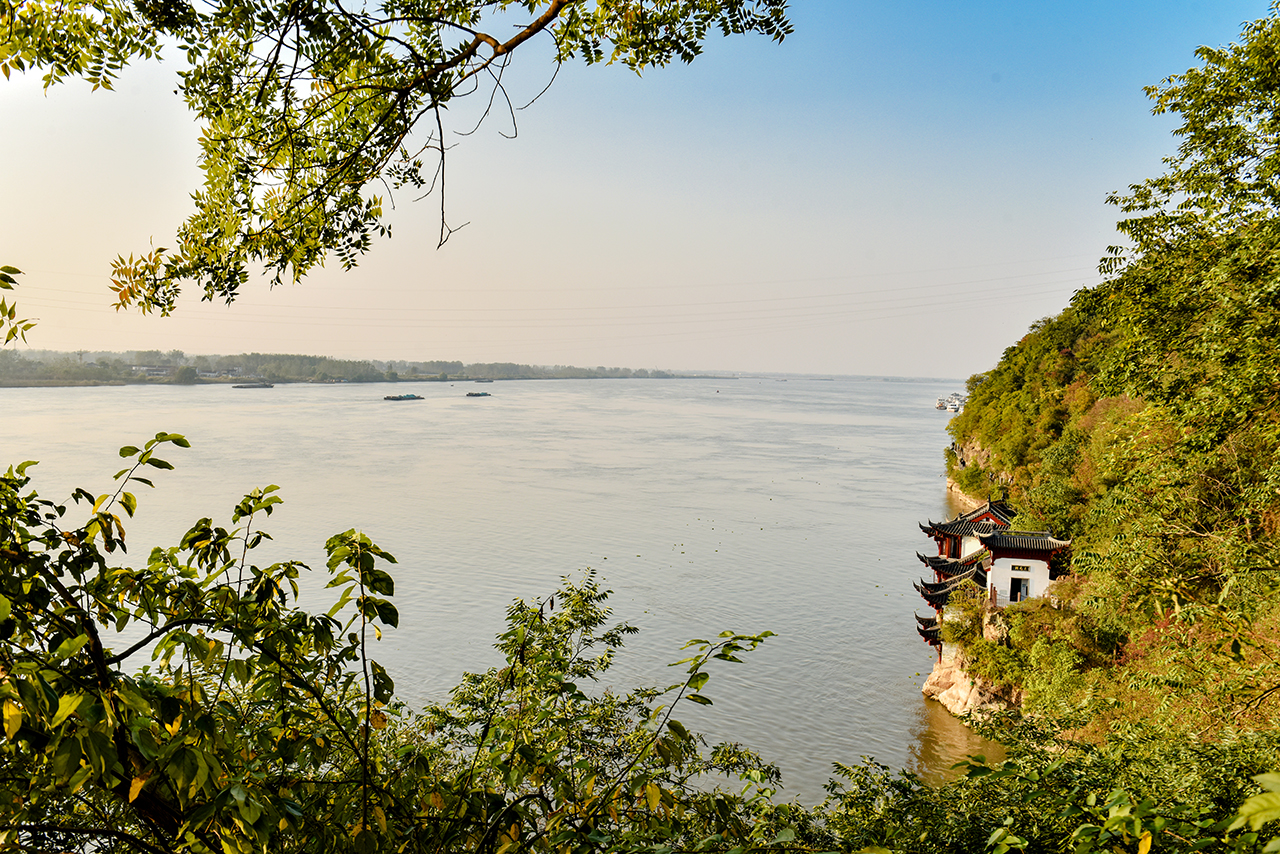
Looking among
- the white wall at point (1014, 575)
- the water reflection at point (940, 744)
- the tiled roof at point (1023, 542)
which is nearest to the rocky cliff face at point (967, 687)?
the water reflection at point (940, 744)

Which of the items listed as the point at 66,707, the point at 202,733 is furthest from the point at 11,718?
the point at 202,733

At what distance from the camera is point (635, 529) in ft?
109

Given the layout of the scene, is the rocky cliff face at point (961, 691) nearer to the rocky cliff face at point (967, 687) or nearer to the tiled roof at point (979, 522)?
the rocky cliff face at point (967, 687)

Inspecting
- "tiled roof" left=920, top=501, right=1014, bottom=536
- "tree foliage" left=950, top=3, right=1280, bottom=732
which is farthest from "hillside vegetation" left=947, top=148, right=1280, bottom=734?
"tiled roof" left=920, top=501, right=1014, bottom=536

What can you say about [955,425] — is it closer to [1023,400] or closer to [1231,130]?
[1023,400]

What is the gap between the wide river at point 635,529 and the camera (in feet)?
58.1

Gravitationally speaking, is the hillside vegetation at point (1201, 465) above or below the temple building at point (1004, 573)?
above

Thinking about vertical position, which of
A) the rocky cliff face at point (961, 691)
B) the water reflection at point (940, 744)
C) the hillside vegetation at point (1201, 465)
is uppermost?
the hillside vegetation at point (1201, 465)

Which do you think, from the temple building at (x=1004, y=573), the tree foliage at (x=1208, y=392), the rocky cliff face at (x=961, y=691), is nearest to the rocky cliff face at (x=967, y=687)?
the rocky cliff face at (x=961, y=691)

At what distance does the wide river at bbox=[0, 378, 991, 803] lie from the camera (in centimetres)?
1770

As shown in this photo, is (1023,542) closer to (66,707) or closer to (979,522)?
(979,522)

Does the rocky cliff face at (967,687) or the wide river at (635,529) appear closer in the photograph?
the rocky cliff face at (967,687)

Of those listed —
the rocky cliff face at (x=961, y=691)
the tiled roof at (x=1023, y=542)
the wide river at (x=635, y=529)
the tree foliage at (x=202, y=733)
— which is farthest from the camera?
the tiled roof at (x=1023, y=542)

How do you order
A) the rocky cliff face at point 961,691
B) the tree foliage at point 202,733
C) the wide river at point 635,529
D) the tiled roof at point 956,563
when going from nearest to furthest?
the tree foliage at point 202,733 < the rocky cliff face at point 961,691 < the wide river at point 635,529 < the tiled roof at point 956,563
